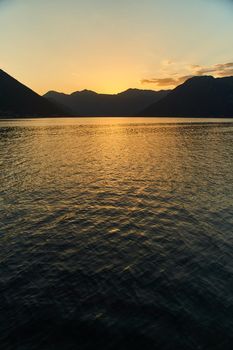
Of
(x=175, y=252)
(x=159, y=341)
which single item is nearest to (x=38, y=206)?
(x=175, y=252)

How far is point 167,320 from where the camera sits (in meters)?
18.0

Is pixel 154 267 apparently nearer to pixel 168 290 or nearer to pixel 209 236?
→ pixel 168 290

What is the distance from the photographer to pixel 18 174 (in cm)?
5991

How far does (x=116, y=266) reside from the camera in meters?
24.3

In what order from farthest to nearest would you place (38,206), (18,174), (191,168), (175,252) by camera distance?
1. (191,168)
2. (18,174)
3. (38,206)
4. (175,252)

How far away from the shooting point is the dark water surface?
17.0 m

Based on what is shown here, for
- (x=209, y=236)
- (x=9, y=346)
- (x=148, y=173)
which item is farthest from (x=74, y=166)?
(x=9, y=346)

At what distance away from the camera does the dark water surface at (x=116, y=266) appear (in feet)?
55.9

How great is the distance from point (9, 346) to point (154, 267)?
12.4 meters

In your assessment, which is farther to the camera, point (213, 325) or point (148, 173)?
point (148, 173)

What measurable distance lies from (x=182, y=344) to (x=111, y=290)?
20.8 feet

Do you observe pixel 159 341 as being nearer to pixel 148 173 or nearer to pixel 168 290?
pixel 168 290

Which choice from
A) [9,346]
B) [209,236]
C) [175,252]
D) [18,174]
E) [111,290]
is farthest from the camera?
[18,174]

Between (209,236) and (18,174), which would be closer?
(209,236)
